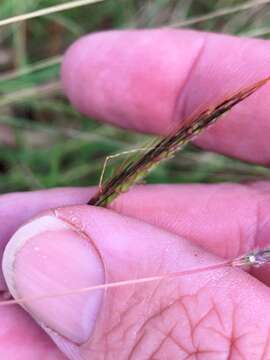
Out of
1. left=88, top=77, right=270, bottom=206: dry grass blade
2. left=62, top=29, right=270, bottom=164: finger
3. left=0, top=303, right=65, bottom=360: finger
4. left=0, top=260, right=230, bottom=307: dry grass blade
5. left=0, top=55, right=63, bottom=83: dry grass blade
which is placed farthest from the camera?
left=0, top=55, right=63, bottom=83: dry grass blade

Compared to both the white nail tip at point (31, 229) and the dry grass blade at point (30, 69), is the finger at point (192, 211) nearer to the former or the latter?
the white nail tip at point (31, 229)

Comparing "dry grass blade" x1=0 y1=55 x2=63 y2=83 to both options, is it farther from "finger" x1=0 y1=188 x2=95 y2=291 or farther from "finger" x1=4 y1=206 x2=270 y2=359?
"finger" x1=4 y1=206 x2=270 y2=359

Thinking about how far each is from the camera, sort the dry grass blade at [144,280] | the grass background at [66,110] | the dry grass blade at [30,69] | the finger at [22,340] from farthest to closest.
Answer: the grass background at [66,110] → the dry grass blade at [30,69] → the finger at [22,340] → the dry grass blade at [144,280]

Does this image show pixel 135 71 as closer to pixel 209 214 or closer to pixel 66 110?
pixel 209 214

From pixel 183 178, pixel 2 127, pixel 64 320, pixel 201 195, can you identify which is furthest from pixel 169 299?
pixel 2 127

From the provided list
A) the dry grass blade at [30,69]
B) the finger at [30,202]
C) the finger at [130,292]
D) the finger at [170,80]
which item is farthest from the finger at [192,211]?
the dry grass blade at [30,69]

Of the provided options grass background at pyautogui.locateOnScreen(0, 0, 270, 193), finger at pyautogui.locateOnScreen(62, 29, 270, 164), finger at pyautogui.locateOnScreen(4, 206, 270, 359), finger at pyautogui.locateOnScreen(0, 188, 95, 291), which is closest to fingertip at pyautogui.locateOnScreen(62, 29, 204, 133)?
finger at pyautogui.locateOnScreen(62, 29, 270, 164)

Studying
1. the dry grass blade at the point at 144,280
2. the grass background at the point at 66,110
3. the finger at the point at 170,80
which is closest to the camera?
the dry grass blade at the point at 144,280
